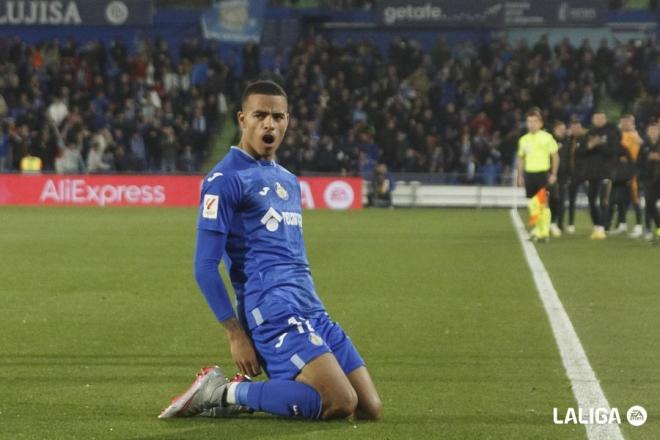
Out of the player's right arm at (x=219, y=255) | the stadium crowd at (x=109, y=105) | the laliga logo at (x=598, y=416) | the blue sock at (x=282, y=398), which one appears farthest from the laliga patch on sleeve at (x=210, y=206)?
the stadium crowd at (x=109, y=105)

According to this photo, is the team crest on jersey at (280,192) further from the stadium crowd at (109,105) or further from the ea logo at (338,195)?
the stadium crowd at (109,105)

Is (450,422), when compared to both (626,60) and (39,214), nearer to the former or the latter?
(39,214)

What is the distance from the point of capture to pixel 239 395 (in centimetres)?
716

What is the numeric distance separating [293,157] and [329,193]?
74.6 inches

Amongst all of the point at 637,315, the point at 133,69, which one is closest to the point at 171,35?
the point at 133,69

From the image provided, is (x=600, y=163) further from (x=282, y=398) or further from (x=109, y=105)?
(x=109, y=105)

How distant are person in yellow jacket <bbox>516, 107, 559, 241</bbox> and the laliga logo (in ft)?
49.1

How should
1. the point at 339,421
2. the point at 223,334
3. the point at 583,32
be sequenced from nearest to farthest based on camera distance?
the point at 339,421 < the point at 223,334 < the point at 583,32

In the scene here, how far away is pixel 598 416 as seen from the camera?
7.29 metres

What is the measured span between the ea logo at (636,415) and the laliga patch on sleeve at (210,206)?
2.39m

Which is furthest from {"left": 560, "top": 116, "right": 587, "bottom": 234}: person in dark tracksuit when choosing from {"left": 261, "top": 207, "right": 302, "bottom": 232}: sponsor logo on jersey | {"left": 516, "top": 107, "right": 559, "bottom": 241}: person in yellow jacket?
{"left": 261, "top": 207, "right": 302, "bottom": 232}: sponsor logo on jersey

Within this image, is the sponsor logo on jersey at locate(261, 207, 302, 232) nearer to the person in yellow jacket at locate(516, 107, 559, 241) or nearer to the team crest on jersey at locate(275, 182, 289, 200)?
the team crest on jersey at locate(275, 182, 289, 200)

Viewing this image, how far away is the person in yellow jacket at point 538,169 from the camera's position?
22.4m

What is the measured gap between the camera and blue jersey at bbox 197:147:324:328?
23.0 feet
